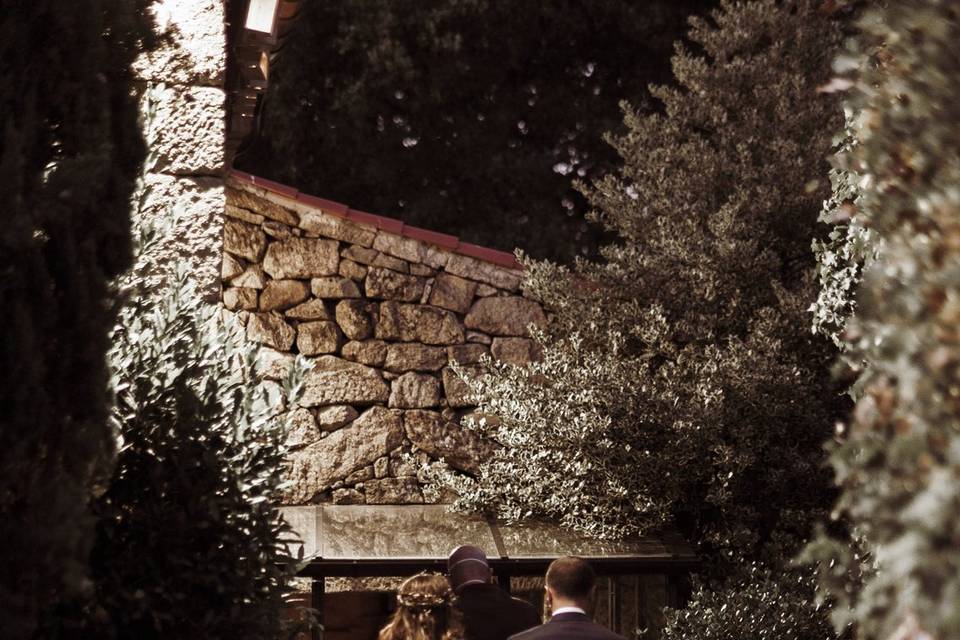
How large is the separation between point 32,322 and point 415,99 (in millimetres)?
11842

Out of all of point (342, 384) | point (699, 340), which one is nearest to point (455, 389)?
point (342, 384)

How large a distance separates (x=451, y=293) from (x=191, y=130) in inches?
120

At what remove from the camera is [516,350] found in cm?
815

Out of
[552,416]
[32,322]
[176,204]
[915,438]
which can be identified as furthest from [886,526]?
[552,416]

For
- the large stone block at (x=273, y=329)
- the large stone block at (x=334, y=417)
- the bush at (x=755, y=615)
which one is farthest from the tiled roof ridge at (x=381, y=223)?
the bush at (x=755, y=615)

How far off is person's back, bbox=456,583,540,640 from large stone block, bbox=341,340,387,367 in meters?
3.02

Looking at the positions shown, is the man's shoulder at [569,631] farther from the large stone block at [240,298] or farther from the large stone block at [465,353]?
the large stone block at [240,298]

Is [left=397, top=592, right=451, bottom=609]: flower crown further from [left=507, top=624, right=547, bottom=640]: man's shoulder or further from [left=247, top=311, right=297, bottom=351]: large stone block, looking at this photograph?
[left=247, top=311, right=297, bottom=351]: large stone block

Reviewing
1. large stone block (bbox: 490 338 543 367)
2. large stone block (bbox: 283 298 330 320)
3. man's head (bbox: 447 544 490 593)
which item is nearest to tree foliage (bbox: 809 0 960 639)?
man's head (bbox: 447 544 490 593)

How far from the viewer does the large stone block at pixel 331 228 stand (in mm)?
7934

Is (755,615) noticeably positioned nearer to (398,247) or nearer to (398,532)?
(398,532)

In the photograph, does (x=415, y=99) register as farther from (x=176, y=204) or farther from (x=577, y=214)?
(x=176, y=204)

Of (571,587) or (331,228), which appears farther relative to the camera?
(331,228)

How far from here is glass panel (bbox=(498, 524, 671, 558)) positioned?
6.95m
